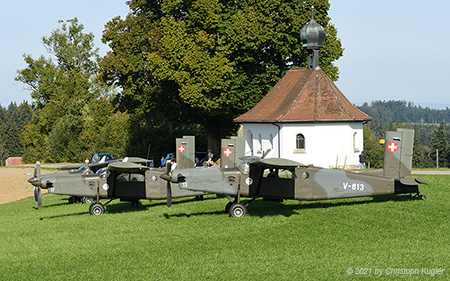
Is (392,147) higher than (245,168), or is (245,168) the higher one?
(392,147)

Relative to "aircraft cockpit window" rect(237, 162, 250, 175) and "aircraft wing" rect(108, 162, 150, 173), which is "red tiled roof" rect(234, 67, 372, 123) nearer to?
"aircraft wing" rect(108, 162, 150, 173)

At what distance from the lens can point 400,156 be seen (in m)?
21.8

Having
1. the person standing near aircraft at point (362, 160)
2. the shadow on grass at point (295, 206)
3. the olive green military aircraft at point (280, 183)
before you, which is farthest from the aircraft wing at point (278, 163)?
the person standing near aircraft at point (362, 160)

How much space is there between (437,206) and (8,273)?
14713mm

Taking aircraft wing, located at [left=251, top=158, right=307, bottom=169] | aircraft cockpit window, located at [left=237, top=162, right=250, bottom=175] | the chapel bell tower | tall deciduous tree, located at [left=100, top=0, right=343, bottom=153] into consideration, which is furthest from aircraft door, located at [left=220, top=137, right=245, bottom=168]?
the chapel bell tower

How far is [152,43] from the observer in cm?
5075

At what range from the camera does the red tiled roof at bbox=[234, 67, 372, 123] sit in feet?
138

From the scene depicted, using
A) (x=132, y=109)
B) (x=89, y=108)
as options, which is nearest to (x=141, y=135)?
(x=132, y=109)

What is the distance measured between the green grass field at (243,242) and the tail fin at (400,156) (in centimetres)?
116

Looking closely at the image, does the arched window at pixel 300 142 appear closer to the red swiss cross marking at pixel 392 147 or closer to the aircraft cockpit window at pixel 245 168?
the red swiss cross marking at pixel 392 147

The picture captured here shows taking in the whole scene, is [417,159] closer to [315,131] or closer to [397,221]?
[315,131]

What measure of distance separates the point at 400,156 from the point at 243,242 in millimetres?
8350

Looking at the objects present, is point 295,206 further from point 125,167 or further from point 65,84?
point 65,84

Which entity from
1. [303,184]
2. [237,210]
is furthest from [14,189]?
[303,184]
